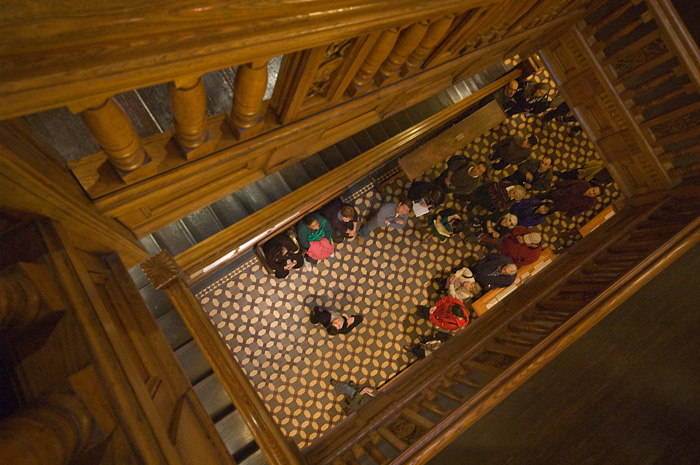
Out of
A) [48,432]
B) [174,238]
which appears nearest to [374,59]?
[48,432]

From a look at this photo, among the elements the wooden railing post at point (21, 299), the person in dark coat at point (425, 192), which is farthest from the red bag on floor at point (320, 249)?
the wooden railing post at point (21, 299)

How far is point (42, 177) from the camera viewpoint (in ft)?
3.27

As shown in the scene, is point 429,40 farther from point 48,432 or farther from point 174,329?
point 174,329

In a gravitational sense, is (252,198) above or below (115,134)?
above

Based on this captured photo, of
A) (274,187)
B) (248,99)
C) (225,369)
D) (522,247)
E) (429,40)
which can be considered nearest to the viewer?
(248,99)

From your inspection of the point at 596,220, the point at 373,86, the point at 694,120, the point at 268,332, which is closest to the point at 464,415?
the point at 373,86

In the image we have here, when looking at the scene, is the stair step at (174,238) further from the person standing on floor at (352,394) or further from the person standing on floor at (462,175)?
the person standing on floor at (462,175)

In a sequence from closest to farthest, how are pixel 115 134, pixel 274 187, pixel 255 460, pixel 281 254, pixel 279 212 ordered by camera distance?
pixel 115 134
pixel 255 460
pixel 279 212
pixel 274 187
pixel 281 254

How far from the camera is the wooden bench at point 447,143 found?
4555mm

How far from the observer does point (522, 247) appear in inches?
199

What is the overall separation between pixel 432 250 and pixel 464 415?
330cm

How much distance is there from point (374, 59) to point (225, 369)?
2.27 meters

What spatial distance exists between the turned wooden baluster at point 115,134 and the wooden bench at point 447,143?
11.9 feet

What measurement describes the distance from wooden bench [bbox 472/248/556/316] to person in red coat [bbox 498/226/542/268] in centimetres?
20
